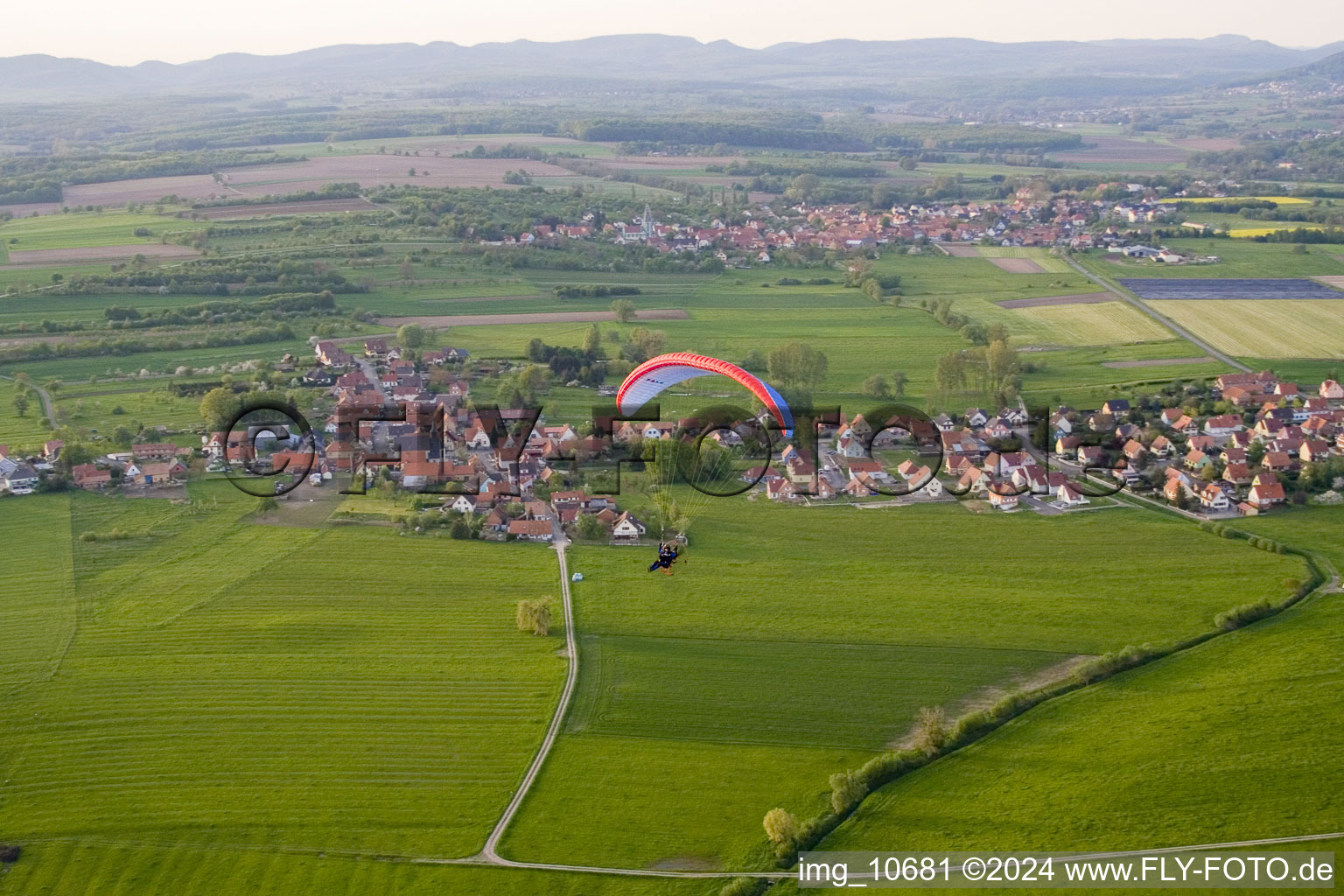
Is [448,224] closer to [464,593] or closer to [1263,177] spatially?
[464,593]

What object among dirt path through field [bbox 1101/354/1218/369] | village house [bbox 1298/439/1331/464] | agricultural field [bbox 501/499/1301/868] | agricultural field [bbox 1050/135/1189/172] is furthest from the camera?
agricultural field [bbox 1050/135/1189/172]

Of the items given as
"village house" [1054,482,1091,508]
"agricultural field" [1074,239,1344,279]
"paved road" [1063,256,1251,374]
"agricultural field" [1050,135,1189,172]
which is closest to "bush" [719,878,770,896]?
"village house" [1054,482,1091,508]

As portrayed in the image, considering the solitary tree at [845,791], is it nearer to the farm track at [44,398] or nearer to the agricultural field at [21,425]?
the agricultural field at [21,425]

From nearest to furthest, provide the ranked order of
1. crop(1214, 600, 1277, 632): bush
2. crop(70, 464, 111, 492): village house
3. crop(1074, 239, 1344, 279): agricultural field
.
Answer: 1. crop(1214, 600, 1277, 632): bush
2. crop(70, 464, 111, 492): village house
3. crop(1074, 239, 1344, 279): agricultural field

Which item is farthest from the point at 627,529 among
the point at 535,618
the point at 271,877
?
the point at 271,877

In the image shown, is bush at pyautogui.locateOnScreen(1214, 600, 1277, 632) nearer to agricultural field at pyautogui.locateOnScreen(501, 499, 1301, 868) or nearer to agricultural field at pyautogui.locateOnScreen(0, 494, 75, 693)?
agricultural field at pyautogui.locateOnScreen(501, 499, 1301, 868)

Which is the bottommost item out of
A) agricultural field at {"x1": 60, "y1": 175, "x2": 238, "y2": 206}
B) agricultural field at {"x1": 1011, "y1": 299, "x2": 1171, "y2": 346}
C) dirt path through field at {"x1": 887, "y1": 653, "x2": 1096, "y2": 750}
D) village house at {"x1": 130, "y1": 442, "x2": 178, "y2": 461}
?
dirt path through field at {"x1": 887, "y1": 653, "x2": 1096, "y2": 750}

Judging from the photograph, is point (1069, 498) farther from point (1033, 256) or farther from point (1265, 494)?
point (1033, 256)
